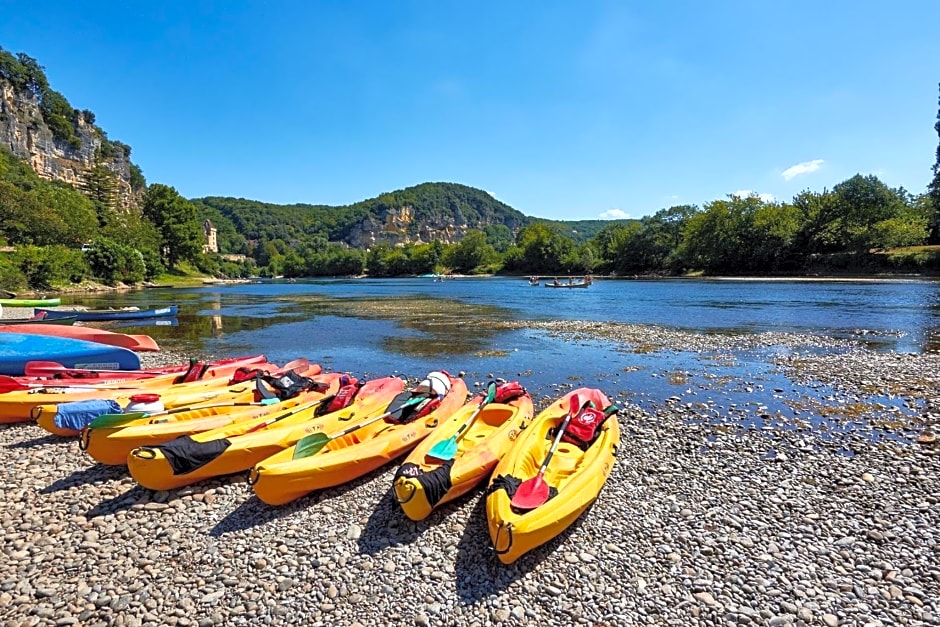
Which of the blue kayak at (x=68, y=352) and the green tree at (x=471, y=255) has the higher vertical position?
A: the green tree at (x=471, y=255)

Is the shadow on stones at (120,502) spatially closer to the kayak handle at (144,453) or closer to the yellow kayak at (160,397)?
the kayak handle at (144,453)

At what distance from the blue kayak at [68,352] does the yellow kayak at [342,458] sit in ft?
31.6

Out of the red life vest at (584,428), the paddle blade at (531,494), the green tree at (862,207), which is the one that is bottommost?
the red life vest at (584,428)

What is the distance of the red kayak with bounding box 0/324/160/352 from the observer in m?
16.9

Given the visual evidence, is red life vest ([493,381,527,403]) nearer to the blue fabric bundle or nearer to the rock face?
the blue fabric bundle

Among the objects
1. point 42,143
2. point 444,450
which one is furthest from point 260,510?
point 42,143

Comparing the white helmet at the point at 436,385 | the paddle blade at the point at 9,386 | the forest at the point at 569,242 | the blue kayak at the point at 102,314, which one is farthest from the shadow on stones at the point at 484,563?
the forest at the point at 569,242

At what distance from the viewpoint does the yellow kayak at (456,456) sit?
226 inches


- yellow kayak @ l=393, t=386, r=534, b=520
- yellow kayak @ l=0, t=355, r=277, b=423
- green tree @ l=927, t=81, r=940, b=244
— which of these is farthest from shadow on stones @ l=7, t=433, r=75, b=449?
green tree @ l=927, t=81, r=940, b=244

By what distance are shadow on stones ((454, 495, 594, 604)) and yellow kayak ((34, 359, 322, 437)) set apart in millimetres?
5920

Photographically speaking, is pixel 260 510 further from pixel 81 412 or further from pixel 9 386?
pixel 9 386

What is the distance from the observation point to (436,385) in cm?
984

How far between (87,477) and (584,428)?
7778 mm

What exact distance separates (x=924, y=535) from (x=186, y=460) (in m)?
9.42
